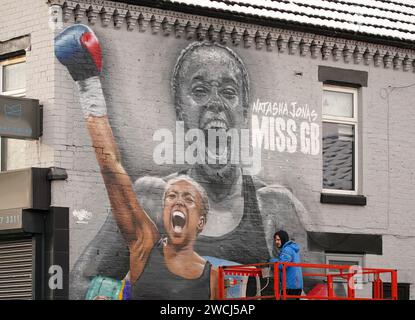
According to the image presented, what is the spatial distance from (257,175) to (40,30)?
4.77 meters

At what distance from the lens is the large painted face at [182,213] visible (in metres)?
21.0

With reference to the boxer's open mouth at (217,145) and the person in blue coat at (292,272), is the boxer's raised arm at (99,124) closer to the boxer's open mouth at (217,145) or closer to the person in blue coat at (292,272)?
the boxer's open mouth at (217,145)

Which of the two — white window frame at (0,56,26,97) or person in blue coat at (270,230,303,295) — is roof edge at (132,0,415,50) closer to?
white window frame at (0,56,26,97)

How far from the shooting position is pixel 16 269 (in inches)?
796

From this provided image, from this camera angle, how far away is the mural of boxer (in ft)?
66.6

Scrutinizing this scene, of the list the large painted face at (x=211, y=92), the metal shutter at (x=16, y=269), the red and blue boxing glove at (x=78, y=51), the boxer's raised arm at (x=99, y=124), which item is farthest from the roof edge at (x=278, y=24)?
the metal shutter at (x=16, y=269)

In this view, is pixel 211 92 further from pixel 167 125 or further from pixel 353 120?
pixel 353 120

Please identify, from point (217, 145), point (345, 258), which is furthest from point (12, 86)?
point (345, 258)

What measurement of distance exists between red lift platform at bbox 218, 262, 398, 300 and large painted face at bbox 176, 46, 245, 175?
82.1 inches

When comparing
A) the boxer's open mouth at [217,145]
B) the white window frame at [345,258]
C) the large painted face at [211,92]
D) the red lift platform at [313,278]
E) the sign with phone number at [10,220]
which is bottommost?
the red lift platform at [313,278]

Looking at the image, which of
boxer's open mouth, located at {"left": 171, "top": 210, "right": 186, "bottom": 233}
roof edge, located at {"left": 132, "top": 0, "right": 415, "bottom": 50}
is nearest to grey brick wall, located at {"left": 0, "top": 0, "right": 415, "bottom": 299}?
roof edge, located at {"left": 132, "top": 0, "right": 415, "bottom": 50}

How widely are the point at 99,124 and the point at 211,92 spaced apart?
94.9 inches

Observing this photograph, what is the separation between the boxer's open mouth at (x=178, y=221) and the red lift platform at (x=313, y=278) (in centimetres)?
112

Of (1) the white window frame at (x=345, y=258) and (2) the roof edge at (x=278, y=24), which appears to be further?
(1) the white window frame at (x=345, y=258)
